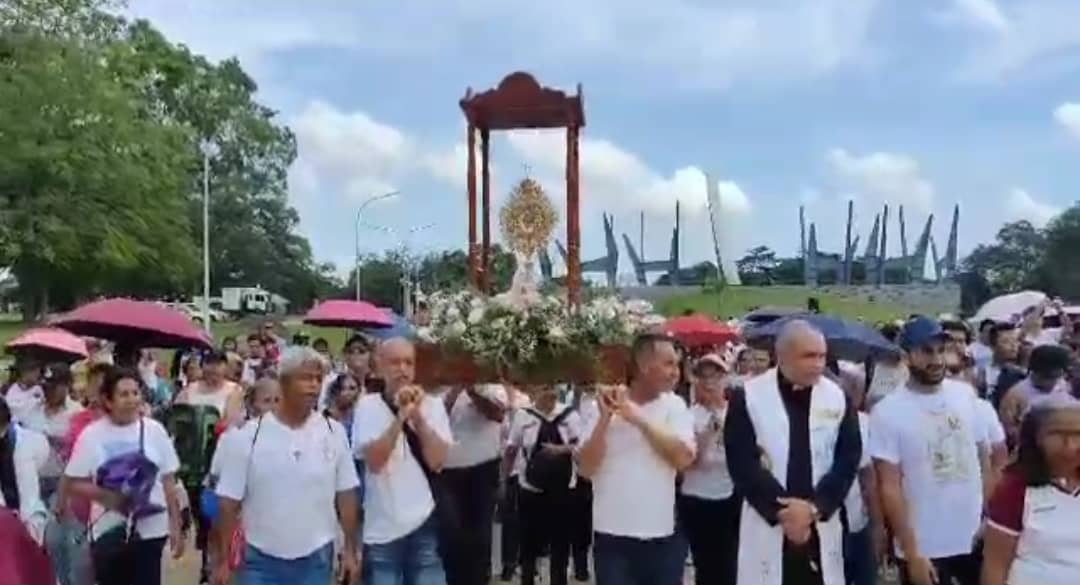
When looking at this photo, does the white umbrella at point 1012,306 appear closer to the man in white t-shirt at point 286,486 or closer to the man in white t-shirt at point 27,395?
the man in white t-shirt at point 27,395

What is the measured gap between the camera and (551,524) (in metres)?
10.9

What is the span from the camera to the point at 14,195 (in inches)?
1689

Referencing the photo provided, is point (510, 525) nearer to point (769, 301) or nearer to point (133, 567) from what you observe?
point (133, 567)

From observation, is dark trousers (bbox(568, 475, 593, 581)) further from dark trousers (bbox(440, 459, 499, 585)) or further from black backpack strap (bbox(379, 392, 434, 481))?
black backpack strap (bbox(379, 392, 434, 481))

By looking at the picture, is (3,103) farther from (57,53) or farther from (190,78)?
(190,78)

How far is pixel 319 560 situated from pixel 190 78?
6840 centimetres

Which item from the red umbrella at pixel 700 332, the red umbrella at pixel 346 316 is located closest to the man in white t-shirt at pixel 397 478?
the red umbrella at pixel 700 332

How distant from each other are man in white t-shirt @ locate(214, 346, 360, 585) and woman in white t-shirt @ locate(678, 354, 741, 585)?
106 inches

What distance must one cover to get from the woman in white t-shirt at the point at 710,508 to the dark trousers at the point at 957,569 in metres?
1.83

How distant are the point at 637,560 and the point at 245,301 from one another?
269ft

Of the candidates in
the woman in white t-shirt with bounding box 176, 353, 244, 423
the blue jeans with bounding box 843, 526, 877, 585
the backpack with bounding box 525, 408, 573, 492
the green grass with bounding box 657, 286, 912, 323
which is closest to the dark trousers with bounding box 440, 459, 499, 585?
the backpack with bounding box 525, 408, 573, 492

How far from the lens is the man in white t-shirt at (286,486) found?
695 cm

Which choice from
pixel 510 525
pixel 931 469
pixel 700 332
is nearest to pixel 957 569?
pixel 931 469

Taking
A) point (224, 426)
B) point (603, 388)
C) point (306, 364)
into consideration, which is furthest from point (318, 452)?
point (224, 426)
